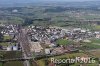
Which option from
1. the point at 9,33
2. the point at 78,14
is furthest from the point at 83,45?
the point at 78,14

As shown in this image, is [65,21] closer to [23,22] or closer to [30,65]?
[23,22]

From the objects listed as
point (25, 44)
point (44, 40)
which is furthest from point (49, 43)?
point (25, 44)

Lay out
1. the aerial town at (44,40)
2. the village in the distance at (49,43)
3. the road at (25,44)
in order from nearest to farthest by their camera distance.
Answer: the village in the distance at (49,43)
the road at (25,44)
the aerial town at (44,40)

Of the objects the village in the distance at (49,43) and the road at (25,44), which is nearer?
the village in the distance at (49,43)

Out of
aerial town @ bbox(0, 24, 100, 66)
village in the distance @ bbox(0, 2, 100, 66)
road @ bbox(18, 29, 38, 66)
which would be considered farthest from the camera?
aerial town @ bbox(0, 24, 100, 66)

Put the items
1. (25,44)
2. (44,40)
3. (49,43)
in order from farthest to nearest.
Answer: (44,40) < (49,43) < (25,44)

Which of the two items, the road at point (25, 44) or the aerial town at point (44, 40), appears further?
the aerial town at point (44, 40)

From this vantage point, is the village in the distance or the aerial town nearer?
the village in the distance

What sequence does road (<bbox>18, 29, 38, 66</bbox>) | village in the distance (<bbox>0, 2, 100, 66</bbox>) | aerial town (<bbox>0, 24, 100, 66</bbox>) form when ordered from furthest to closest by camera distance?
aerial town (<bbox>0, 24, 100, 66</bbox>) < road (<bbox>18, 29, 38, 66</bbox>) < village in the distance (<bbox>0, 2, 100, 66</bbox>)

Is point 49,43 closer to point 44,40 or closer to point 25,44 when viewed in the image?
point 44,40

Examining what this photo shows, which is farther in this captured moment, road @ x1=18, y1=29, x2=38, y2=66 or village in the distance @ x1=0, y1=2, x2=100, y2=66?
road @ x1=18, y1=29, x2=38, y2=66

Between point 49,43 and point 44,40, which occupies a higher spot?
point 49,43

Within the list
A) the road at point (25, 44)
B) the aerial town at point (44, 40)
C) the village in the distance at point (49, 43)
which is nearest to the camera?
the village in the distance at point (49, 43)
